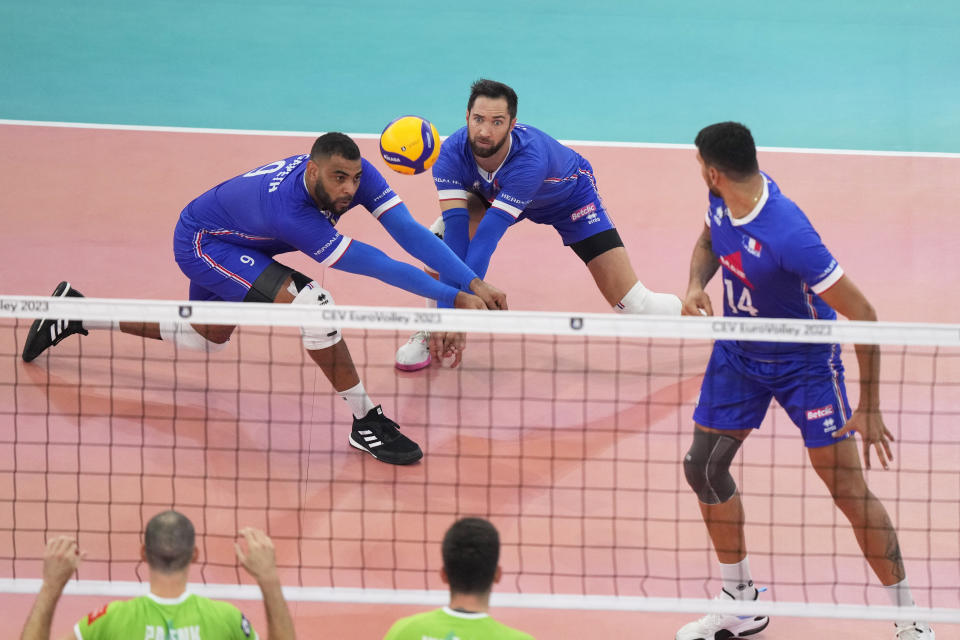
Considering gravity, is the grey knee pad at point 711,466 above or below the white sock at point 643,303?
below

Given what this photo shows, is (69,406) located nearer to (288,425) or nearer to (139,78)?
(288,425)

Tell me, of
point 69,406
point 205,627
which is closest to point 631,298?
point 69,406

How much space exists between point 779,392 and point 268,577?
8.04 feet

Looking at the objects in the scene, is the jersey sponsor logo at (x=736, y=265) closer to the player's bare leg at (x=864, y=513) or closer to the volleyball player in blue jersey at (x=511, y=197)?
the player's bare leg at (x=864, y=513)

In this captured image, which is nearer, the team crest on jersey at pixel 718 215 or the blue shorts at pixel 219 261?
the team crest on jersey at pixel 718 215

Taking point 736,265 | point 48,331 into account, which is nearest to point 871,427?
point 736,265

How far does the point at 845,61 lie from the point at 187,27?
747cm

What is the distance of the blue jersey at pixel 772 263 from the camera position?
4.78 metres

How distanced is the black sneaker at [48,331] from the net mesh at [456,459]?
14 centimetres

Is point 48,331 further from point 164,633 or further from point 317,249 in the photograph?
point 164,633

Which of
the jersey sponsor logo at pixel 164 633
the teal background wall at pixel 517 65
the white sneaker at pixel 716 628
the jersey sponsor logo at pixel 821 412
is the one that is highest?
the teal background wall at pixel 517 65

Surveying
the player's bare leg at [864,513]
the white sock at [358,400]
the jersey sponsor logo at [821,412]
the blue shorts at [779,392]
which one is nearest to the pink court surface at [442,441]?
the white sock at [358,400]

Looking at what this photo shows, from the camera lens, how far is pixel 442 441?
6.95 meters

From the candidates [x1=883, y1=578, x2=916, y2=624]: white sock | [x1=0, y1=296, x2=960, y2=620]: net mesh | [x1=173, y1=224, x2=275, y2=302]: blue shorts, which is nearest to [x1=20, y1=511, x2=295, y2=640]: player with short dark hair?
[x1=0, y1=296, x2=960, y2=620]: net mesh
